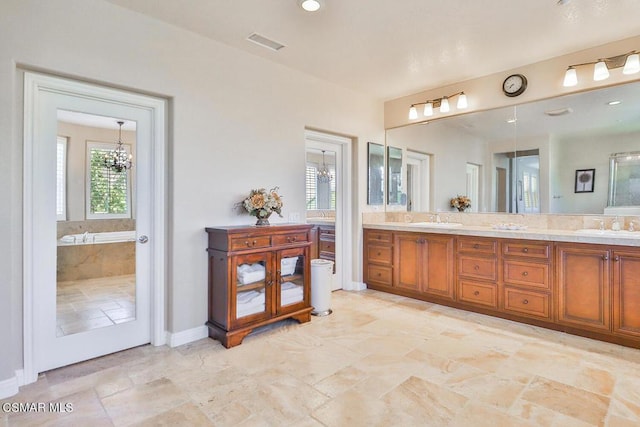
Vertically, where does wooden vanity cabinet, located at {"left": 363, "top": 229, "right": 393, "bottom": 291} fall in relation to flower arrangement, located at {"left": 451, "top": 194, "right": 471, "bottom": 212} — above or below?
below

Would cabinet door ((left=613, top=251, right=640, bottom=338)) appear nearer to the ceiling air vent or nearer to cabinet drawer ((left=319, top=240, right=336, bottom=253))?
cabinet drawer ((left=319, top=240, right=336, bottom=253))

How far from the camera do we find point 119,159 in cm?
280

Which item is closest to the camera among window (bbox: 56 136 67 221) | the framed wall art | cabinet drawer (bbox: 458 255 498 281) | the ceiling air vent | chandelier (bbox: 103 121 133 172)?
window (bbox: 56 136 67 221)

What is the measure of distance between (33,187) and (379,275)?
3.82 meters

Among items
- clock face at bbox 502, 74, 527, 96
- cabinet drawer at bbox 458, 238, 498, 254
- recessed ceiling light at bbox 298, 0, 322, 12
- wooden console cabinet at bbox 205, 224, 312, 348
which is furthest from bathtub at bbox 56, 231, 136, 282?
clock face at bbox 502, 74, 527, 96

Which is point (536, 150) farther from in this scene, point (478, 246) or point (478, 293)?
point (478, 293)

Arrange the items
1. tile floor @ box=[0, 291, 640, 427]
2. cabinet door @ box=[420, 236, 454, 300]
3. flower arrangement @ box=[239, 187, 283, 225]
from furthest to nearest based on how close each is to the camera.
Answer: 1. cabinet door @ box=[420, 236, 454, 300]
2. flower arrangement @ box=[239, 187, 283, 225]
3. tile floor @ box=[0, 291, 640, 427]

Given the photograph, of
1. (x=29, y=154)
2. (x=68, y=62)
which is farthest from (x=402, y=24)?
(x=29, y=154)

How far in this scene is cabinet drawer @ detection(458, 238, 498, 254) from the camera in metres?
3.61

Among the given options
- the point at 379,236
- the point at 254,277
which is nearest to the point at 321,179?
the point at 379,236

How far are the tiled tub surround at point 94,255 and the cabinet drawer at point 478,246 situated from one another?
333cm

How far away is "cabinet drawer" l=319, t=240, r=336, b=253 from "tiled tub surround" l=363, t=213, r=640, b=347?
1.99 feet

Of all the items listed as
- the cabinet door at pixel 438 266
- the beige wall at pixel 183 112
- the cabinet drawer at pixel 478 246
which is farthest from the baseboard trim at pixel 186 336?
the cabinet drawer at pixel 478 246

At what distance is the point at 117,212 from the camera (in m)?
2.80
